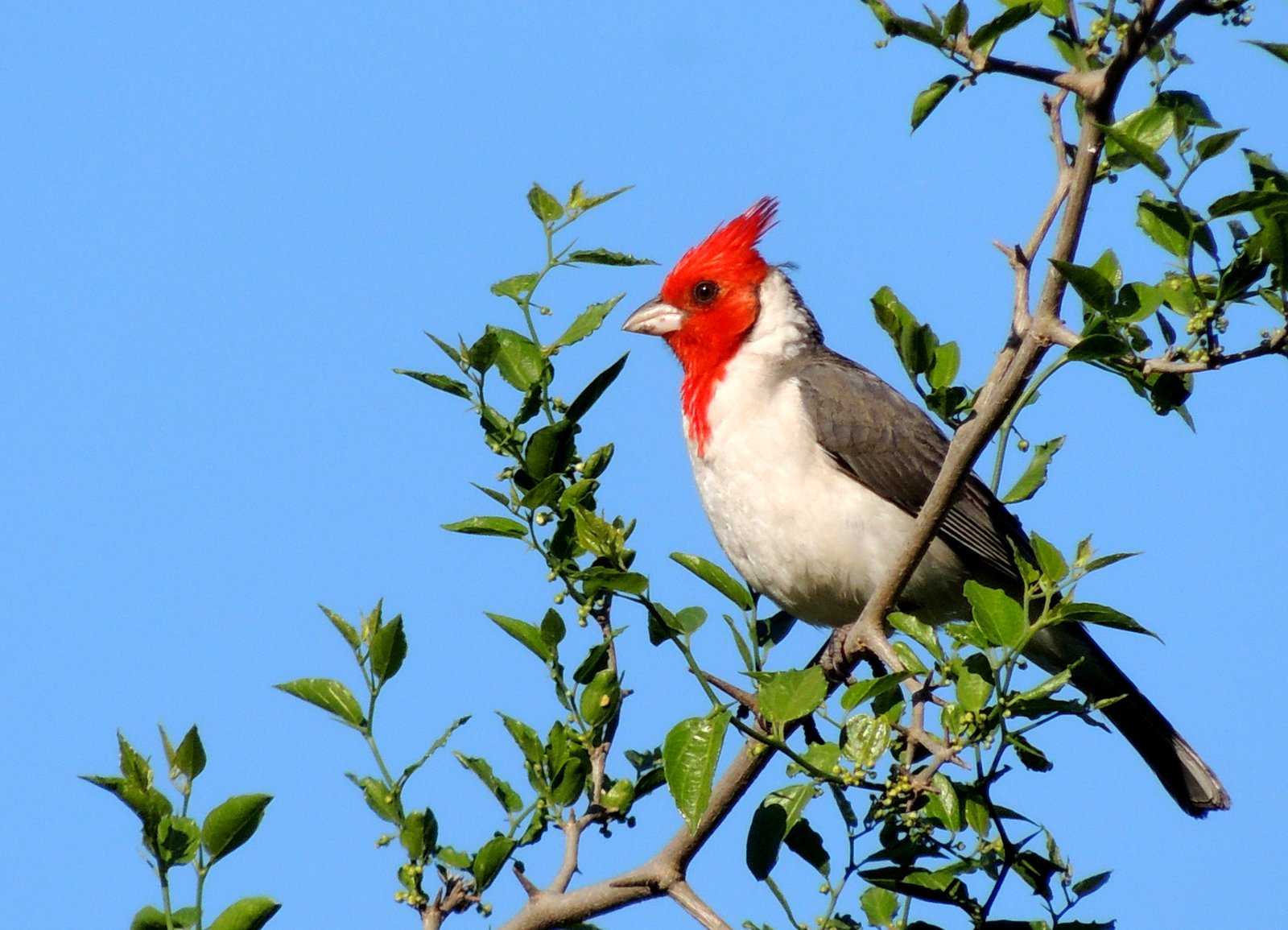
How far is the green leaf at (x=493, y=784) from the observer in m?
3.20

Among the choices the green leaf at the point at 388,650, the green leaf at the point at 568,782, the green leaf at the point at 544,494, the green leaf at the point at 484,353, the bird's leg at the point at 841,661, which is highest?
the green leaf at the point at 484,353

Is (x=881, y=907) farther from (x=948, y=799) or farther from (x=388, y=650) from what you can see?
(x=388, y=650)

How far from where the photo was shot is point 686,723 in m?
2.75

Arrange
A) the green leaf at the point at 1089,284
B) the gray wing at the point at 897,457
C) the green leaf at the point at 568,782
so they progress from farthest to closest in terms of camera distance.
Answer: the gray wing at the point at 897,457, the green leaf at the point at 568,782, the green leaf at the point at 1089,284

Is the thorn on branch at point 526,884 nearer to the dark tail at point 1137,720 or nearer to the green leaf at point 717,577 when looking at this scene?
the green leaf at point 717,577

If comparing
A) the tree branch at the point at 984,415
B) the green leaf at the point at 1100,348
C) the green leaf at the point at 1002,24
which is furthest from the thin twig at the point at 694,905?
the green leaf at the point at 1002,24

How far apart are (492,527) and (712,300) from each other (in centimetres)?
346

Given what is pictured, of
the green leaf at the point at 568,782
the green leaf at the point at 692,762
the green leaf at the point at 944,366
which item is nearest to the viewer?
the green leaf at the point at 692,762

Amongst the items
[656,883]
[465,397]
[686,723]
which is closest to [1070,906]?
[656,883]

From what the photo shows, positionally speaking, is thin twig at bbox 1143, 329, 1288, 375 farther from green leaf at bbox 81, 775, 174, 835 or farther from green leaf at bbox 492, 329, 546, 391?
green leaf at bbox 81, 775, 174, 835

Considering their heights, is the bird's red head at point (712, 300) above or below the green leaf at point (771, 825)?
above

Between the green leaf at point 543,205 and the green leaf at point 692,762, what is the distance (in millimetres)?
1272

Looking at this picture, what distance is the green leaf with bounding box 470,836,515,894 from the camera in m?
3.04

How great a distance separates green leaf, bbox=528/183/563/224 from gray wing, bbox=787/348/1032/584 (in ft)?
7.95
